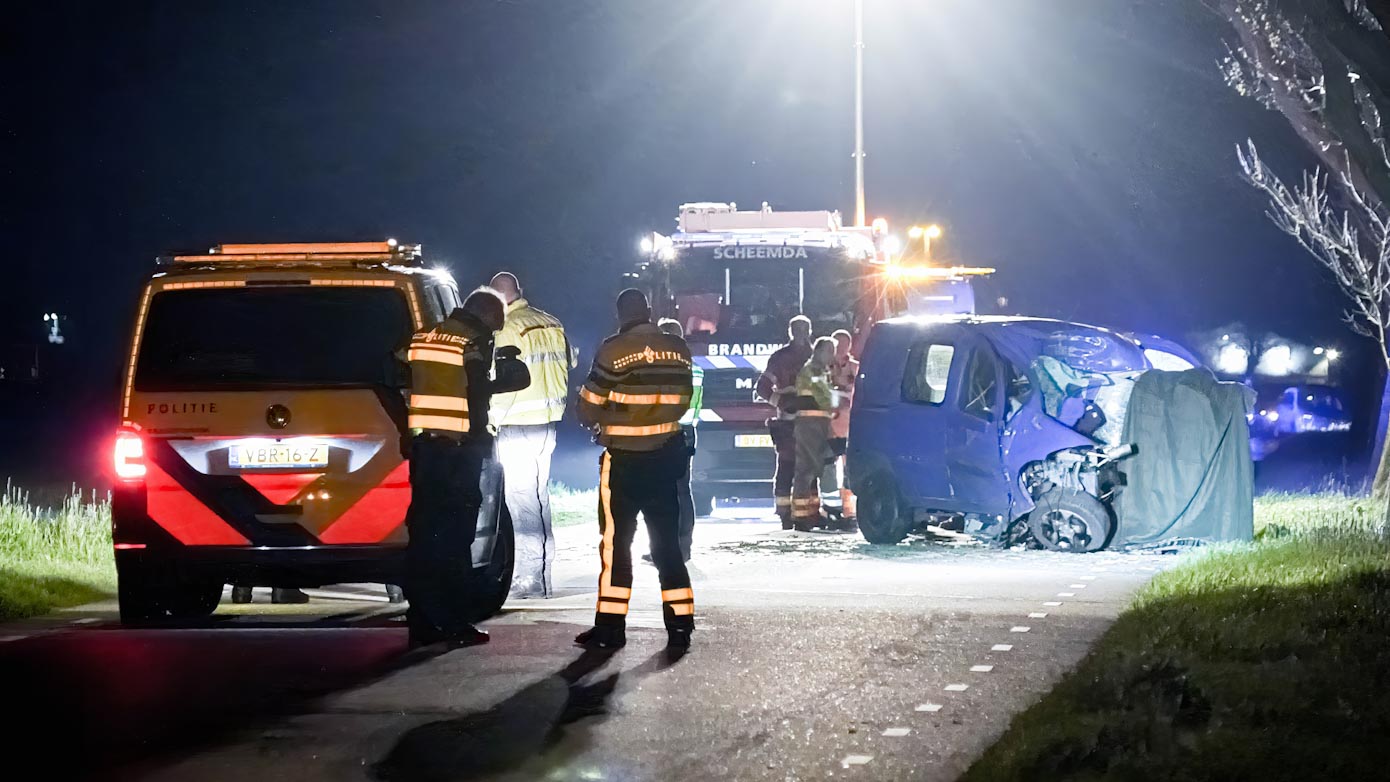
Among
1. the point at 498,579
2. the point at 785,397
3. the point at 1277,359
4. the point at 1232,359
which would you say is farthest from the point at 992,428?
the point at 1277,359

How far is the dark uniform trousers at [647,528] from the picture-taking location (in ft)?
31.5

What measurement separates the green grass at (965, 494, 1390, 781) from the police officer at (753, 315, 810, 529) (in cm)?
531

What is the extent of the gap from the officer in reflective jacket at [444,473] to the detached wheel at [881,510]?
5.97 metres

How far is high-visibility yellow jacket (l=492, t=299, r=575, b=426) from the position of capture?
11742 mm

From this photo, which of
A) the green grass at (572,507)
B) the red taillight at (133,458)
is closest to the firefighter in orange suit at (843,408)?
the green grass at (572,507)

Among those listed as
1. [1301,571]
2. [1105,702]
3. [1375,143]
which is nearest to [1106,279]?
[1375,143]

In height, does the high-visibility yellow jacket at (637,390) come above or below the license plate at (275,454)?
above

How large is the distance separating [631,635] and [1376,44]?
8287mm

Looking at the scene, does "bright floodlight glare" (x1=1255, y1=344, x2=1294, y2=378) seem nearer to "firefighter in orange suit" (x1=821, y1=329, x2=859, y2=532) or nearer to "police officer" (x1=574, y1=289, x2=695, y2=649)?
"firefighter in orange suit" (x1=821, y1=329, x2=859, y2=532)

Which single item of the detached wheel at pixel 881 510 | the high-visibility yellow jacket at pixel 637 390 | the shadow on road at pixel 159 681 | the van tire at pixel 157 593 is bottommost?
the shadow on road at pixel 159 681

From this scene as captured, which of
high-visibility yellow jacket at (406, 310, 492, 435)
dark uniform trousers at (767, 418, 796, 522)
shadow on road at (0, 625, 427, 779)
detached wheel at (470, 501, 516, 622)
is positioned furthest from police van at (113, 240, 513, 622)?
dark uniform trousers at (767, 418, 796, 522)

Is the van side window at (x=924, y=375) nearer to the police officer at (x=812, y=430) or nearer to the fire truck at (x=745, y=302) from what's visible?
the police officer at (x=812, y=430)

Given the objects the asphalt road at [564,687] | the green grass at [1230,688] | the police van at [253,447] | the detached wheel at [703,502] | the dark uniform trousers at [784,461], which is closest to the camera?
the green grass at [1230,688]

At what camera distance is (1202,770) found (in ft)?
21.0
